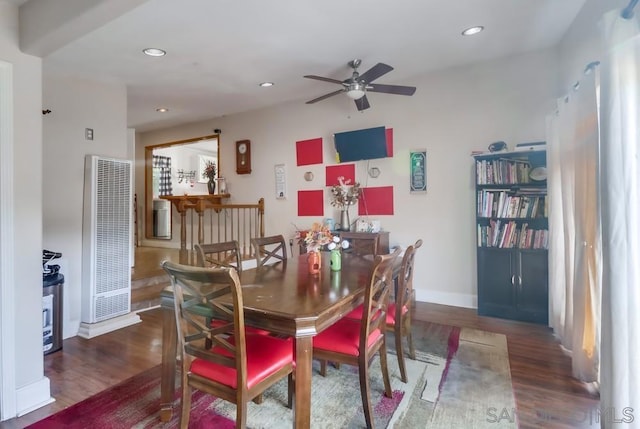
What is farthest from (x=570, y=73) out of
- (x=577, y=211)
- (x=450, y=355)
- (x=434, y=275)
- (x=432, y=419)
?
(x=432, y=419)

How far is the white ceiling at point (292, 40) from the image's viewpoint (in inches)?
101

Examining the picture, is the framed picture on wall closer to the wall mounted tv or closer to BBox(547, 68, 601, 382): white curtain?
the wall mounted tv

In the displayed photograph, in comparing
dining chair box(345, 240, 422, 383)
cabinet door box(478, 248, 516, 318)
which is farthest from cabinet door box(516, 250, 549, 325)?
dining chair box(345, 240, 422, 383)

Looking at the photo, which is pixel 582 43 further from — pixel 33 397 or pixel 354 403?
pixel 33 397

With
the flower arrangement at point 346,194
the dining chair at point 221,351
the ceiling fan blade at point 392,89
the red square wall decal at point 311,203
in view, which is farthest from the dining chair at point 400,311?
the red square wall decal at point 311,203

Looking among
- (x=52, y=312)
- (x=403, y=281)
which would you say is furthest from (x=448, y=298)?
(x=52, y=312)

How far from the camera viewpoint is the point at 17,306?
6.57 feet

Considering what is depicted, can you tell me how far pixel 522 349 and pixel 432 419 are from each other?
1358 millimetres

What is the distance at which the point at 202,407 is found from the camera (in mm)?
2018

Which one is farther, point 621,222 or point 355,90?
point 355,90

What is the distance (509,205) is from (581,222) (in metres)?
1.22

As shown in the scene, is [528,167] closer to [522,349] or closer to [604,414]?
[522,349]

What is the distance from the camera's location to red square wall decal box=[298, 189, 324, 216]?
4785mm

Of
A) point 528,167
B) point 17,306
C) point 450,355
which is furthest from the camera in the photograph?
point 528,167
